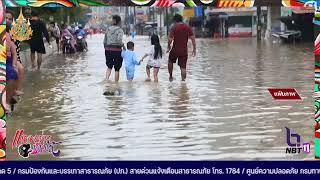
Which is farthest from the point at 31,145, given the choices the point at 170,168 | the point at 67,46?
the point at 67,46

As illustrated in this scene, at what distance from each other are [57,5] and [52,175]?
1547 mm

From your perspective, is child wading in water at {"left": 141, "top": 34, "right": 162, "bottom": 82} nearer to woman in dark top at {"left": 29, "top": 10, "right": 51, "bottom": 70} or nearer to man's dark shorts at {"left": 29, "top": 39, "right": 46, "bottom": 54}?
woman in dark top at {"left": 29, "top": 10, "right": 51, "bottom": 70}

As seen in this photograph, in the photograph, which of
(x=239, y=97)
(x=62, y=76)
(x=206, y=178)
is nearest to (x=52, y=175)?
(x=206, y=178)

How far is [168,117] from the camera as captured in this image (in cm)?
880

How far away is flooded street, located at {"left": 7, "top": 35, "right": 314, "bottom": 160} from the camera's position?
662 centimetres

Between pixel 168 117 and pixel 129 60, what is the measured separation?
486 centimetres

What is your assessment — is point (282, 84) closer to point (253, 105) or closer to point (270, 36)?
point (253, 105)

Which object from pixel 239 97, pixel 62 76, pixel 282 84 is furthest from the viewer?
pixel 62 76

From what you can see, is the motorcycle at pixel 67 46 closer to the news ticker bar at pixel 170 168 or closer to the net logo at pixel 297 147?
the net logo at pixel 297 147

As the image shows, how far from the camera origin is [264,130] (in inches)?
302

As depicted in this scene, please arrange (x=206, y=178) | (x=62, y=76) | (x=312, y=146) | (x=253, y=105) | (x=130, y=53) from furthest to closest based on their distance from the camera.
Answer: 1. (x=62, y=76)
2. (x=130, y=53)
3. (x=253, y=105)
4. (x=312, y=146)
5. (x=206, y=178)

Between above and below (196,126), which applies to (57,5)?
above

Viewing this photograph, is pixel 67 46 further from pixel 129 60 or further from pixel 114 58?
pixel 114 58

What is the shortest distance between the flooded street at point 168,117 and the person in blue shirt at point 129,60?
355 millimetres
